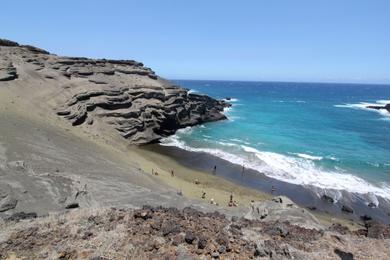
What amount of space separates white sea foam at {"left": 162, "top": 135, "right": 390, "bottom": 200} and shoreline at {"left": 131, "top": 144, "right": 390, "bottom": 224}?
4.20 feet

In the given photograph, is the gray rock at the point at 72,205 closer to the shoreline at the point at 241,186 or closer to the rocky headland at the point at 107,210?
the rocky headland at the point at 107,210

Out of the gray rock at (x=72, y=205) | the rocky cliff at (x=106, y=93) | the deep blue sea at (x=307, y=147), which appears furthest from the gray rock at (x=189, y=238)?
the rocky cliff at (x=106, y=93)

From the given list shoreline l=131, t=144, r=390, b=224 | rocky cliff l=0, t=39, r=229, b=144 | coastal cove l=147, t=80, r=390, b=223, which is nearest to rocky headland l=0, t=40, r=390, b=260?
shoreline l=131, t=144, r=390, b=224

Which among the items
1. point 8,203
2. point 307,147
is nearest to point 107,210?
point 8,203

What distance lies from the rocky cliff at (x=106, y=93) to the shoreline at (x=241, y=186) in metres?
8.23

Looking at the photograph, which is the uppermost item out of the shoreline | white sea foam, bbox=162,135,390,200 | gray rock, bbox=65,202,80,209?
gray rock, bbox=65,202,80,209

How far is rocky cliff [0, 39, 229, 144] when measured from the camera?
5138 cm

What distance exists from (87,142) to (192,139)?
66.6 ft

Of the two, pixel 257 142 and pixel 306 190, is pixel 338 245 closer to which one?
pixel 306 190

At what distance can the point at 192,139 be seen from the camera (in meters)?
57.2

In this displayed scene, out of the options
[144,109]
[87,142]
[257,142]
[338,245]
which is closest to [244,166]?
[257,142]

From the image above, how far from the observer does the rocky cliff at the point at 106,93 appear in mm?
51381

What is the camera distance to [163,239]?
1288 centimetres

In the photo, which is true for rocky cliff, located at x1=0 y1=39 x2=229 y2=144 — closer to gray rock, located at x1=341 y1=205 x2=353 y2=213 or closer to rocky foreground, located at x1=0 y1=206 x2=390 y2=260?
gray rock, located at x1=341 y1=205 x2=353 y2=213
